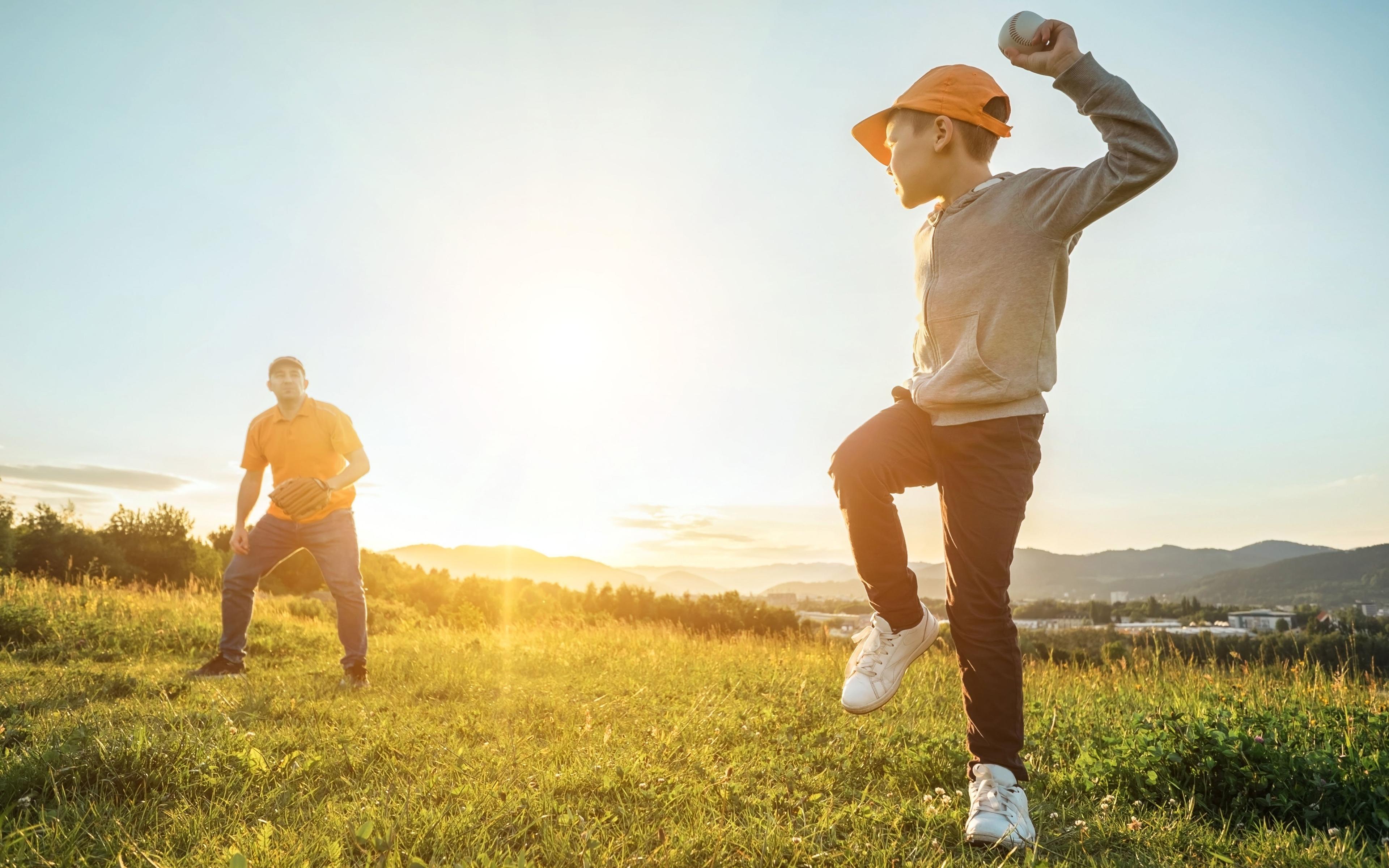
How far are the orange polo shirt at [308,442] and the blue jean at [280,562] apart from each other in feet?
1.20

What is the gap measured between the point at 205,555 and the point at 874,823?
3182cm

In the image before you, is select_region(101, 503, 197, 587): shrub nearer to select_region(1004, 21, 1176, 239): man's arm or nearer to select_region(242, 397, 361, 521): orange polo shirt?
select_region(242, 397, 361, 521): orange polo shirt

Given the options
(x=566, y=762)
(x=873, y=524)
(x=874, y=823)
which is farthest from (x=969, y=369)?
(x=566, y=762)

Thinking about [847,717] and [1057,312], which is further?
[847,717]

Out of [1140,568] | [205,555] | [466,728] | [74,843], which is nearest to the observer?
[74,843]

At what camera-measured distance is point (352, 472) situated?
620 centimetres

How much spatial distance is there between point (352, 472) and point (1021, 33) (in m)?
5.73

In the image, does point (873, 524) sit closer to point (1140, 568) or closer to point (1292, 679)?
point (1292, 679)

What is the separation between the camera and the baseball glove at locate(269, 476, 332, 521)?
233 inches

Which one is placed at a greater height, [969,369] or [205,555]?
[969,369]

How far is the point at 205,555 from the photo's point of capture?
90.9ft

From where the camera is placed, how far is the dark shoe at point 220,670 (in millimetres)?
5785

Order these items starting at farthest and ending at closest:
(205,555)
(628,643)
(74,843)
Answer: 1. (205,555)
2. (628,643)
3. (74,843)

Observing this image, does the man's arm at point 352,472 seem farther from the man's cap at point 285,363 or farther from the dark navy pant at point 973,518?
the dark navy pant at point 973,518
